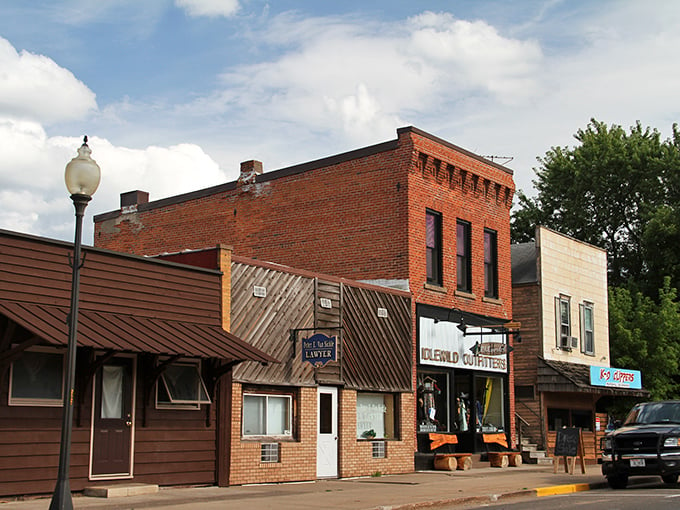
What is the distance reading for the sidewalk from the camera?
1423 centimetres

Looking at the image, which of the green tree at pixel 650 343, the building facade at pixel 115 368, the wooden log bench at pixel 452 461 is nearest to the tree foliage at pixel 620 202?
the green tree at pixel 650 343

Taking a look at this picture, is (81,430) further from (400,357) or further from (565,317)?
(565,317)

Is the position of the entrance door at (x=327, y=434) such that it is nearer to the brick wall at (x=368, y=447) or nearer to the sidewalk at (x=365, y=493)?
the brick wall at (x=368, y=447)

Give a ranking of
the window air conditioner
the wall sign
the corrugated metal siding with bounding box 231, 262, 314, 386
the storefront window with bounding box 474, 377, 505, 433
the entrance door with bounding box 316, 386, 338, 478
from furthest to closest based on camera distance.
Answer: the window air conditioner, the wall sign, the storefront window with bounding box 474, 377, 505, 433, the entrance door with bounding box 316, 386, 338, 478, the corrugated metal siding with bounding box 231, 262, 314, 386

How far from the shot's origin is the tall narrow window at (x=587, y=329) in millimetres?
32719

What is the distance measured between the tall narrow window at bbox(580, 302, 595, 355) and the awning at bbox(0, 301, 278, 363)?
1851 cm

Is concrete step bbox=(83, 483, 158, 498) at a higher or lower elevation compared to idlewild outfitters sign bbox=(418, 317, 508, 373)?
lower

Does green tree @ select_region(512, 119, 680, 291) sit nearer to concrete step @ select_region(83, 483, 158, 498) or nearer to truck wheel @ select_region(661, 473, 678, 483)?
truck wheel @ select_region(661, 473, 678, 483)

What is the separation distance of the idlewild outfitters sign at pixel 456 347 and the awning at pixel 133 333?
772 centimetres

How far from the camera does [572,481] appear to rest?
2030 centimetres

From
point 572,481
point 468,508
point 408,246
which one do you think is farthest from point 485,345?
point 468,508

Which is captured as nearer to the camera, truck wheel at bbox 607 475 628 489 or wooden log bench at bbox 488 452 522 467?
truck wheel at bbox 607 475 628 489

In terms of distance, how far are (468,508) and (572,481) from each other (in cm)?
592

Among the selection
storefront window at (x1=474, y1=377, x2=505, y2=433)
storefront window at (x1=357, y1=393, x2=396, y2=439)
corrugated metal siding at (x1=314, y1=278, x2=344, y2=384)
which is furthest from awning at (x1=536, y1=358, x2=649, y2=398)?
corrugated metal siding at (x1=314, y1=278, x2=344, y2=384)
